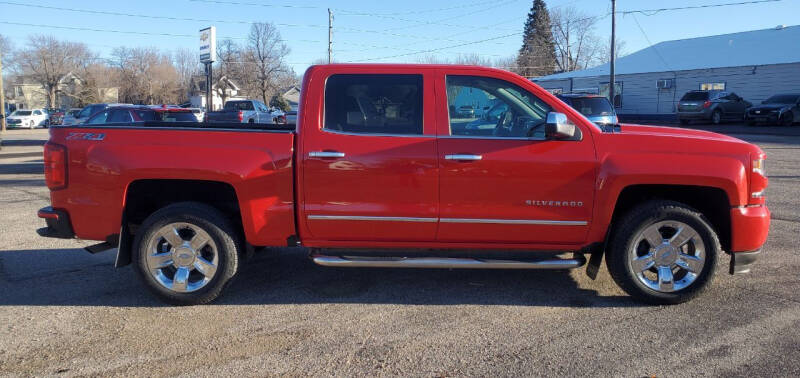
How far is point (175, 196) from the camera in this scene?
16.3 ft

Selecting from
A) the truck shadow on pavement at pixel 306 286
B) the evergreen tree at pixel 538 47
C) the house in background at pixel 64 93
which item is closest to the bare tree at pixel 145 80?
the house in background at pixel 64 93

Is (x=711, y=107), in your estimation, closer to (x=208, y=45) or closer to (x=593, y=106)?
(x=593, y=106)

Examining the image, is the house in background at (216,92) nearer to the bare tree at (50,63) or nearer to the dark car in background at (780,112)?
the bare tree at (50,63)

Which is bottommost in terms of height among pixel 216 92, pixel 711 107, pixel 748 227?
pixel 748 227

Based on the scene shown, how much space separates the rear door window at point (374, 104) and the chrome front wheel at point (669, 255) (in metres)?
1.99

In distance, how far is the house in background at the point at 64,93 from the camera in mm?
69312

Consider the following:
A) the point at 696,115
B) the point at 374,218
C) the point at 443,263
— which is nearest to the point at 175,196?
the point at 374,218

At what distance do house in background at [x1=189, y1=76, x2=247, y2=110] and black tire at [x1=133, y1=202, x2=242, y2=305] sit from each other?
222 feet

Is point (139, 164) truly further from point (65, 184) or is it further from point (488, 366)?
point (488, 366)

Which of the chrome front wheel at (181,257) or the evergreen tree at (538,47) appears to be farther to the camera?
the evergreen tree at (538,47)

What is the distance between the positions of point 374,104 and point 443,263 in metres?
1.38

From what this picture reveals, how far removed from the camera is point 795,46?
3306 cm

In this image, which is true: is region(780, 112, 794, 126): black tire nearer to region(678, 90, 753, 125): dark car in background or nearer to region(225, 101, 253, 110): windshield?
region(678, 90, 753, 125): dark car in background

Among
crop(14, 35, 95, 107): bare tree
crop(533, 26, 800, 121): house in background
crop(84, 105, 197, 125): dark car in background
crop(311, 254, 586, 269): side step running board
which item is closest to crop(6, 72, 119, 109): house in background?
crop(14, 35, 95, 107): bare tree
